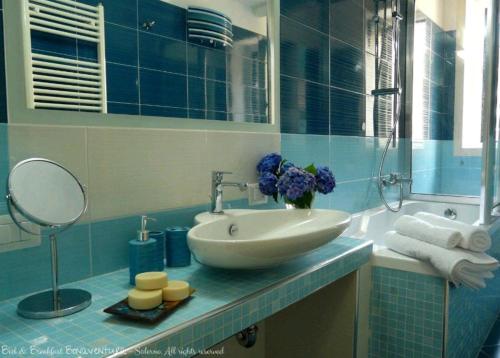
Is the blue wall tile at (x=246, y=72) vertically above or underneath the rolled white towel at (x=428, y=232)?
above

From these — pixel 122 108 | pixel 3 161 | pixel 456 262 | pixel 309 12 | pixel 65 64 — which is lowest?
pixel 456 262

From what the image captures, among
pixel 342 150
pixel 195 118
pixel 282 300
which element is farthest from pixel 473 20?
pixel 282 300

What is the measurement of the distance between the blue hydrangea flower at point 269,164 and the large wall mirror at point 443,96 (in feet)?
6.15

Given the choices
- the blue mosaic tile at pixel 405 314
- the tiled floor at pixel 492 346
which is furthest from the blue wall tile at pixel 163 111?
the tiled floor at pixel 492 346

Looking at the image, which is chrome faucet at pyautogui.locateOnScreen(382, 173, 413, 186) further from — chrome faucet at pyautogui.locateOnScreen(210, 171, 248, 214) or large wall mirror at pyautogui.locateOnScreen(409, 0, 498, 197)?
chrome faucet at pyautogui.locateOnScreen(210, 171, 248, 214)

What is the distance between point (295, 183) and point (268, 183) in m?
0.13

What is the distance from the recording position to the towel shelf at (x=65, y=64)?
3.31 ft

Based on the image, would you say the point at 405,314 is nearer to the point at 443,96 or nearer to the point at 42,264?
the point at 42,264

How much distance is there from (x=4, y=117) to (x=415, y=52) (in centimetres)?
296

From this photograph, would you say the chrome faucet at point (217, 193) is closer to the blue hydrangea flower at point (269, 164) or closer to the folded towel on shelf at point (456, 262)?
the blue hydrangea flower at point (269, 164)

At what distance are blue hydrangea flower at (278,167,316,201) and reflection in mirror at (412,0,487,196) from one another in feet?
6.24

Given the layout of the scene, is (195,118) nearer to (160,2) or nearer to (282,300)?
(160,2)

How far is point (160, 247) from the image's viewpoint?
3.85 ft

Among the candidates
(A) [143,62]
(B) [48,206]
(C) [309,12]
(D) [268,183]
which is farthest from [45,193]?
(C) [309,12]
